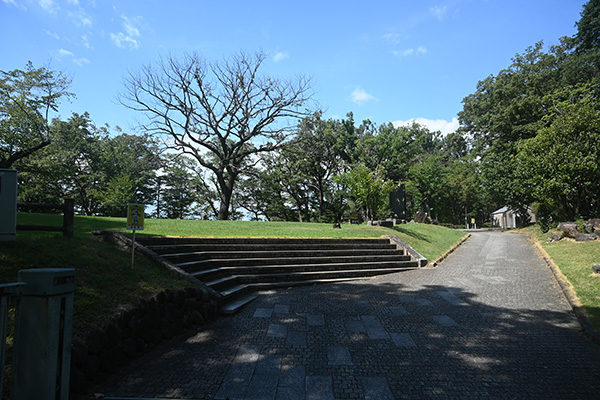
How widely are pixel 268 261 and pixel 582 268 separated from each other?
9.32 m

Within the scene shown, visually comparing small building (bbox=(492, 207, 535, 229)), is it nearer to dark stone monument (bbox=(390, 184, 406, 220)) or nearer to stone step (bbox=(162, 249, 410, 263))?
dark stone monument (bbox=(390, 184, 406, 220))

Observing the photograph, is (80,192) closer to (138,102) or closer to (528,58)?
(138,102)

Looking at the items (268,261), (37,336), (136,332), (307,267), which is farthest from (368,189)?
(37,336)

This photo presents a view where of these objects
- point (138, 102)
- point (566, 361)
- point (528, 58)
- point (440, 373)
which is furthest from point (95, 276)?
point (528, 58)

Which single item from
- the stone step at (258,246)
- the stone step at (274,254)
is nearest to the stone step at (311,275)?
the stone step at (274,254)

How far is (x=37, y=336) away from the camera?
225 centimetres

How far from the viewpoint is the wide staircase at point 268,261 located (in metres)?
7.16

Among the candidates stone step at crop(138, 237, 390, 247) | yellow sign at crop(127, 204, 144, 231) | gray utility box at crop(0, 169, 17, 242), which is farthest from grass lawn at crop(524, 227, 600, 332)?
gray utility box at crop(0, 169, 17, 242)

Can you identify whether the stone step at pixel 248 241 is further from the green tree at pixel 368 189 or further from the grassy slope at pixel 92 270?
the green tree at pixel 368 189

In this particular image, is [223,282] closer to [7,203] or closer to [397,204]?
[7,203]

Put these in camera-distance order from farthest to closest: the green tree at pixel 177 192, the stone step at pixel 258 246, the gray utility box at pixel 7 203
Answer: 1. the green tree at pixel 177 192
2. the stone step at pixel 258 246
3. the gray utility box at pixel 7 203

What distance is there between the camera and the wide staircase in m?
7.16

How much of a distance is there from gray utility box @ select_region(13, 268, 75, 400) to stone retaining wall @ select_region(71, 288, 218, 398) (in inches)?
34.2

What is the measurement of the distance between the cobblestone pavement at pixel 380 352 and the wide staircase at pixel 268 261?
1.00m
